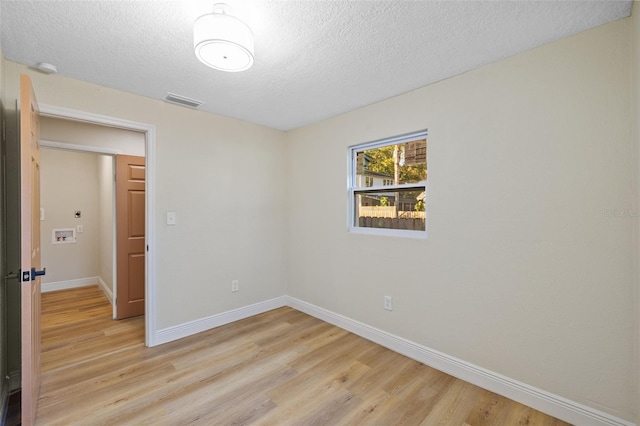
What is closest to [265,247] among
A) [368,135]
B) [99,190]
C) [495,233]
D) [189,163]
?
[189,163]

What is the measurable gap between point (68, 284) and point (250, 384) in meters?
4.42

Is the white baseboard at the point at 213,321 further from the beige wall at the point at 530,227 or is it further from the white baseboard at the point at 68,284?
the white baseboard at the point at 68,284

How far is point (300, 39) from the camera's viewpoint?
5.86ft

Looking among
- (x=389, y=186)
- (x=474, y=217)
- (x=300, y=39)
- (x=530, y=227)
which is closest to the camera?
(x=300, y=39)

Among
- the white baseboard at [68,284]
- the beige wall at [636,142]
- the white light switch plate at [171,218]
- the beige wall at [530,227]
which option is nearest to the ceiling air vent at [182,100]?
the white light switch plate at [171,218]

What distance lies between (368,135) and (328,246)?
4.35ft

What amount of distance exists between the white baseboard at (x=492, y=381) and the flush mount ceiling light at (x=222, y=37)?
2.59 meters

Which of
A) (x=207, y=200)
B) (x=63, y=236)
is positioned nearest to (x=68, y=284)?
(x=63, y=236)

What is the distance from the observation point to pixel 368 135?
292 cm

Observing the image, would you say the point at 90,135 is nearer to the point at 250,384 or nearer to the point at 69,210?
the point at 69,210

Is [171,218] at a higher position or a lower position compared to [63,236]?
higher

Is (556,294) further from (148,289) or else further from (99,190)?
(99,190)

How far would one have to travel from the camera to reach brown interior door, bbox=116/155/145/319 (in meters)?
3.52

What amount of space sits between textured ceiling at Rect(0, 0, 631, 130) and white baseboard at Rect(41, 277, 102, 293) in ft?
12.9
